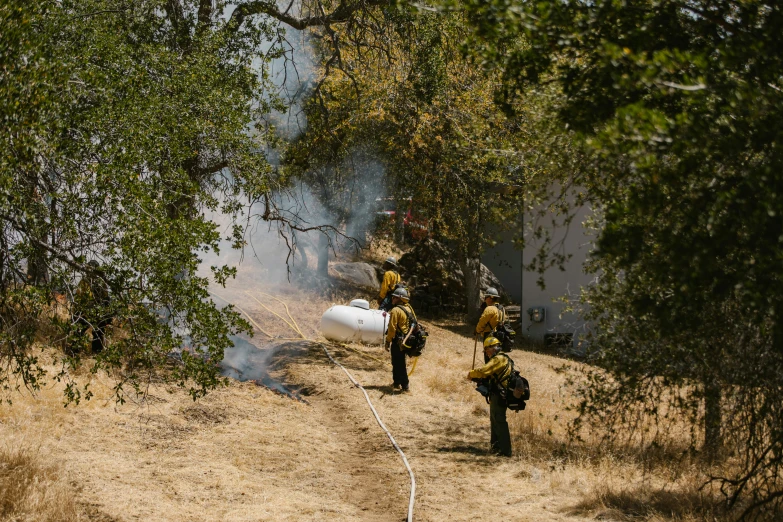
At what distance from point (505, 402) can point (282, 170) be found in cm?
674

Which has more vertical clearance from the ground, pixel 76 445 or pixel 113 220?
pixel 113 220

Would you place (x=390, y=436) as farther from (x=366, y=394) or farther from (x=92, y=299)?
(x=92, y=299)

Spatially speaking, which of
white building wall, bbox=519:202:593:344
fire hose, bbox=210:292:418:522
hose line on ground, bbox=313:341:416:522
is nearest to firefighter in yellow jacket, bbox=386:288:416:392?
fire hose, bbox=210:292:418:522

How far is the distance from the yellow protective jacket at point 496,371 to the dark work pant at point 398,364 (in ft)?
12.1

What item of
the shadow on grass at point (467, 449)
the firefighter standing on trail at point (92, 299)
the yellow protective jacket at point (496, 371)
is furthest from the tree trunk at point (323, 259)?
the firefighter standing on trail at point (92, 299)

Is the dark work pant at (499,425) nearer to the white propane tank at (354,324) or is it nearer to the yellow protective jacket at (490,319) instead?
the yellow protective jacket at (490,319)

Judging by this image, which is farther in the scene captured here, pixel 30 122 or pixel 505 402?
pixel 505 402

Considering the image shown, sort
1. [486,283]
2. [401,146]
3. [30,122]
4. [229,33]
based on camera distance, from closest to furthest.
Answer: [30,122] < [229,33] < [401,146] < [486,283]

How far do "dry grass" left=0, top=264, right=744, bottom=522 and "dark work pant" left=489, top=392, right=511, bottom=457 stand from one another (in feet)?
0.58

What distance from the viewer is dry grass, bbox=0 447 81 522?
22.5ft

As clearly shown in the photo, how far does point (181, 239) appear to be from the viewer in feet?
21.9

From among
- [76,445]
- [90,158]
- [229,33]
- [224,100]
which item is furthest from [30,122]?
[229,33]

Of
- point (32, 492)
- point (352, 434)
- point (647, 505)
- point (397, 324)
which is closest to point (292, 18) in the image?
point (397, 324)

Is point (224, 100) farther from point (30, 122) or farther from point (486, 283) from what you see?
point (486, 283)
